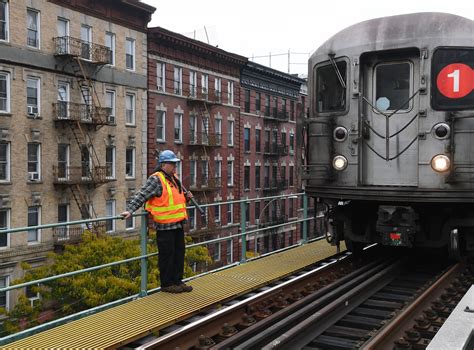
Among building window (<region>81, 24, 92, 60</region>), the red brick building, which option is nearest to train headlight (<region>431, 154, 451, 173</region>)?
building window (<region>81, 24, 92, 60</region>)

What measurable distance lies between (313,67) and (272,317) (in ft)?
15.7

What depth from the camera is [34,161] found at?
94.5 feet

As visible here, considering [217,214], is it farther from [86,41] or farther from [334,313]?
[334,313]

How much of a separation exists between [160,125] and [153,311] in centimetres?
3095

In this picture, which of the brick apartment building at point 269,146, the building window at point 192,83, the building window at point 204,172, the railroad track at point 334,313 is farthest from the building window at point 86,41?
the railroad track at point 334,313

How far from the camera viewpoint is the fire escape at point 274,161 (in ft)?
164

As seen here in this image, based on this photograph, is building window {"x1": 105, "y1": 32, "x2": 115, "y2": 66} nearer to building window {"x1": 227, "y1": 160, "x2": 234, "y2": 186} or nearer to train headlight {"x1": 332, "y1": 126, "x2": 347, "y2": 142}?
building window {"x1": 227, "y1": 160, "x2": 234, "y2": 186}

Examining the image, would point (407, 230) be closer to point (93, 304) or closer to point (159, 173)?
point (159, 173)

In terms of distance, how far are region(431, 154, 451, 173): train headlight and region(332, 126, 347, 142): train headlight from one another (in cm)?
141

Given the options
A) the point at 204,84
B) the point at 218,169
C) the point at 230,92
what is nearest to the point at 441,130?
the point at 204,84

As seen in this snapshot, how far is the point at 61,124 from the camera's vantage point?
1168 inches

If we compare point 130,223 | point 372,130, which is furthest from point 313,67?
point 130,223

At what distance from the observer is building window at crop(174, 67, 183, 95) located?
124 ft

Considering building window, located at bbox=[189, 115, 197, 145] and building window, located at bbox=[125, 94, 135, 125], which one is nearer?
building window, located at bbox=[125, 94, 135, 125]
